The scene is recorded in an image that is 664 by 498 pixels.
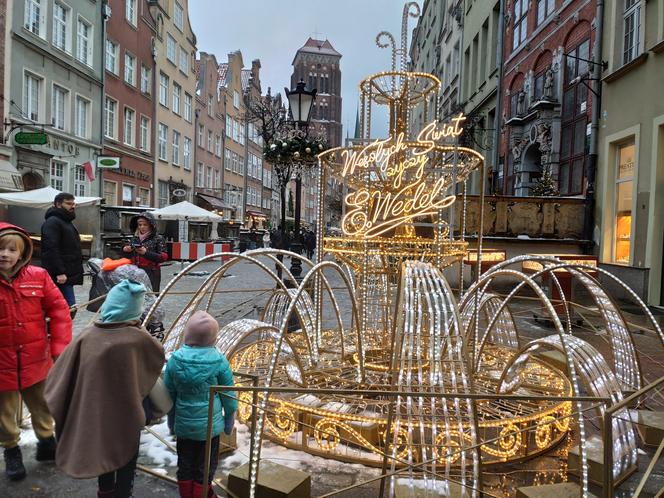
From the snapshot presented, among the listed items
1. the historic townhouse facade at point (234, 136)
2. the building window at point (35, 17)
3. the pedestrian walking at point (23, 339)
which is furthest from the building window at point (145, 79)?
the pedestrian walking at point (23, 339)

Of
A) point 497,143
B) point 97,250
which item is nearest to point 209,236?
point 97,250

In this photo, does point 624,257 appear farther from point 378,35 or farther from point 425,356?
point 425,356

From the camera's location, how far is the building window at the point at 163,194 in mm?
31344

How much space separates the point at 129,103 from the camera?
26.3m

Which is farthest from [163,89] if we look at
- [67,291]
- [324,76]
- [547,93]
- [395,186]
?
[324,76]

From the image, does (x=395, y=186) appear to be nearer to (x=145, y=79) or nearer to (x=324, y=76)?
(x=145, y=79)

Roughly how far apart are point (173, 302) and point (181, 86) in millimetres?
26778

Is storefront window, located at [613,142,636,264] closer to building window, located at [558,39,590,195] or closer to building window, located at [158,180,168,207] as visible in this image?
building window, located at [558,39,590,195]

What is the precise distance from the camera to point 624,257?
1321 cm

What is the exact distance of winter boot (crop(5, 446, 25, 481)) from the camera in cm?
333

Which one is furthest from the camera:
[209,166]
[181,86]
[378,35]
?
[209,166]

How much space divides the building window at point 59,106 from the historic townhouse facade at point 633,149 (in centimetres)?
1907

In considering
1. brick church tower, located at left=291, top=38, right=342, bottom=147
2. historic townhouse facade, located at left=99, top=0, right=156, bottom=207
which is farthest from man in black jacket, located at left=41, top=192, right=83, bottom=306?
brick church tower, located at left=291, top=38, right=342, bottom=147

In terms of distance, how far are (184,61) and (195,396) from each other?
35.6 meters
